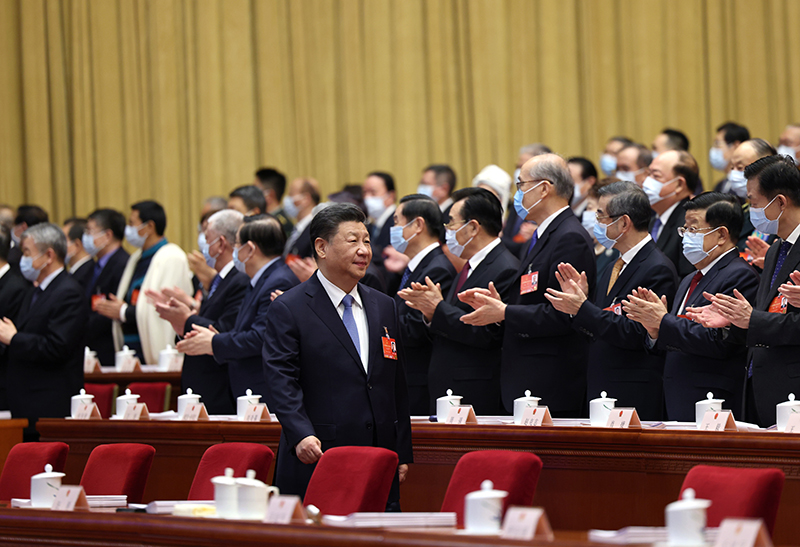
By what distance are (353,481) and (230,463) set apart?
1.94 ft

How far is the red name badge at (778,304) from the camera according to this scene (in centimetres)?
389

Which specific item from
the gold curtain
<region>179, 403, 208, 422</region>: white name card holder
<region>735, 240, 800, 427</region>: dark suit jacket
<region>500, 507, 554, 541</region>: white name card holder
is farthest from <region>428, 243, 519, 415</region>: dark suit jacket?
the gold curtain

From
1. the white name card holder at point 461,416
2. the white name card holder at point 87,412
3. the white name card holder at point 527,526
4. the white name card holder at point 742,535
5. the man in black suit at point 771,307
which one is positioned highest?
the man in black suit at point 771,307

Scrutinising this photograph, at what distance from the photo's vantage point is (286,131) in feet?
35.5

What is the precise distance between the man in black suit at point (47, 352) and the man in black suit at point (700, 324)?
126 inches

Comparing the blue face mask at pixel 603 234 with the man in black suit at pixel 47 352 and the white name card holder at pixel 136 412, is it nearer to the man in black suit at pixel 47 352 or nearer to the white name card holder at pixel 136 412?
the white name card holder at pixel 136 412

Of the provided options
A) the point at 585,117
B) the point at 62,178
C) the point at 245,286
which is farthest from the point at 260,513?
the point at 62,178

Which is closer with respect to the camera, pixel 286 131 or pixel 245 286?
pixel 245 286

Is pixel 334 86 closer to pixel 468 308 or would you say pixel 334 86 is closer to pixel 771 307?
pixel 468 308

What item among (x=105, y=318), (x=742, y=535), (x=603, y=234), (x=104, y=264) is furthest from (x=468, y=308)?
(x=104, y=264)

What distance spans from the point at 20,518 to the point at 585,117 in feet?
25.3

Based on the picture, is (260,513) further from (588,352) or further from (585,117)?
(585,117)

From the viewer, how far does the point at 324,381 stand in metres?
3.63

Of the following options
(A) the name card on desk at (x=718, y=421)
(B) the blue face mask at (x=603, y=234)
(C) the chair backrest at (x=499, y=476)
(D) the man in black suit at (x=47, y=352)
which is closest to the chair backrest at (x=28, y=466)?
(C) the chair backrest at (x=499, y=476)
